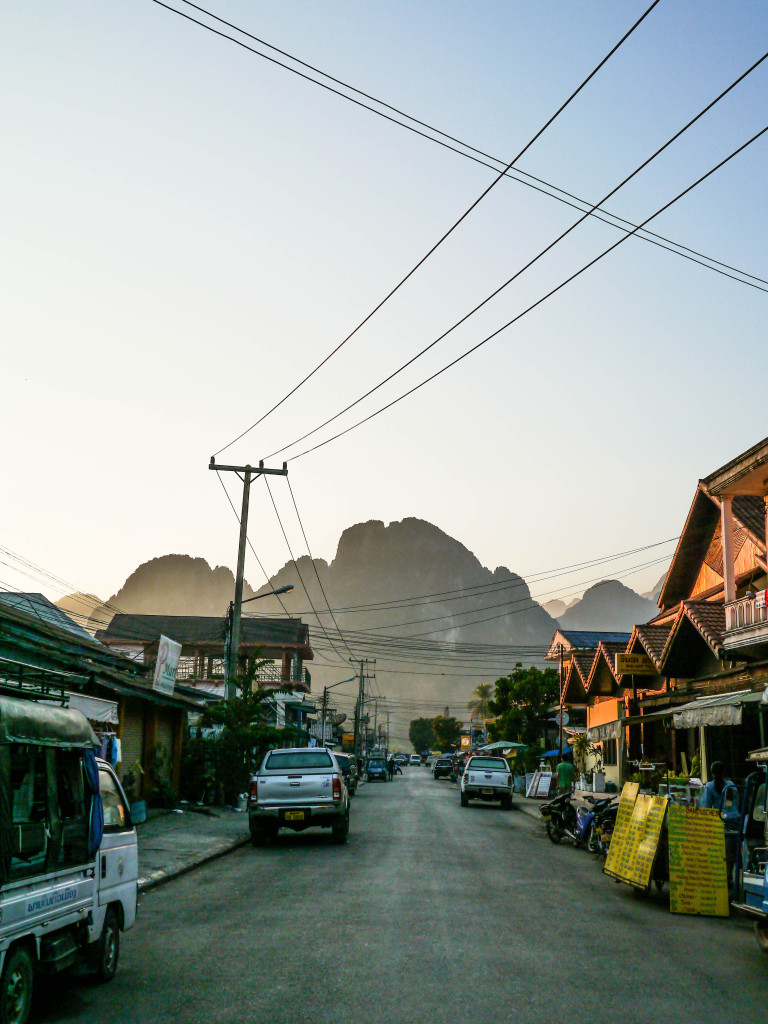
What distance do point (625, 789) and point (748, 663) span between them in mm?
7936

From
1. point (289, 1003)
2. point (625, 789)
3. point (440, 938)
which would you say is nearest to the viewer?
point (289, 1003)

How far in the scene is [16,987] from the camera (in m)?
5.80

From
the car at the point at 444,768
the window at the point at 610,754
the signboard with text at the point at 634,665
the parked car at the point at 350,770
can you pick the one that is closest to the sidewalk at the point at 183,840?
the signboard with text at the point at 634,665

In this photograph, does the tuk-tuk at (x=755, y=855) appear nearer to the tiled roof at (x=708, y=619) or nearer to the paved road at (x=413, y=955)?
the paved road at (x=413, y=955)

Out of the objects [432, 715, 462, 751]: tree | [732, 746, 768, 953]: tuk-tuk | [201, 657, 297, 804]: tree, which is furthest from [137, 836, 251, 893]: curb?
[432, 715, 462, 751]: tree

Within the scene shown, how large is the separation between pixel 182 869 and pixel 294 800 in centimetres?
407

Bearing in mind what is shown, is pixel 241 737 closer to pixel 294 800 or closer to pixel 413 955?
pixel 294 800

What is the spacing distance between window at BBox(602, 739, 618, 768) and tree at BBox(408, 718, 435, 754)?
152 meters

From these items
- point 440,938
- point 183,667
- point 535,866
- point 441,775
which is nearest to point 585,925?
point 440,938

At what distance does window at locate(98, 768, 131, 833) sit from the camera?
8.01 meters

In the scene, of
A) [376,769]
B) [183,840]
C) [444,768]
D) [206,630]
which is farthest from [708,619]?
[206,630]

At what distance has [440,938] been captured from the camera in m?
8.96

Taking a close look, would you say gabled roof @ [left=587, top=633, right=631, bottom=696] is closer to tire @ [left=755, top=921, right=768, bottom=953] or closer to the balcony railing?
the balcony railing

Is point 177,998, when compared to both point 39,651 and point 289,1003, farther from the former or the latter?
point 39,651
